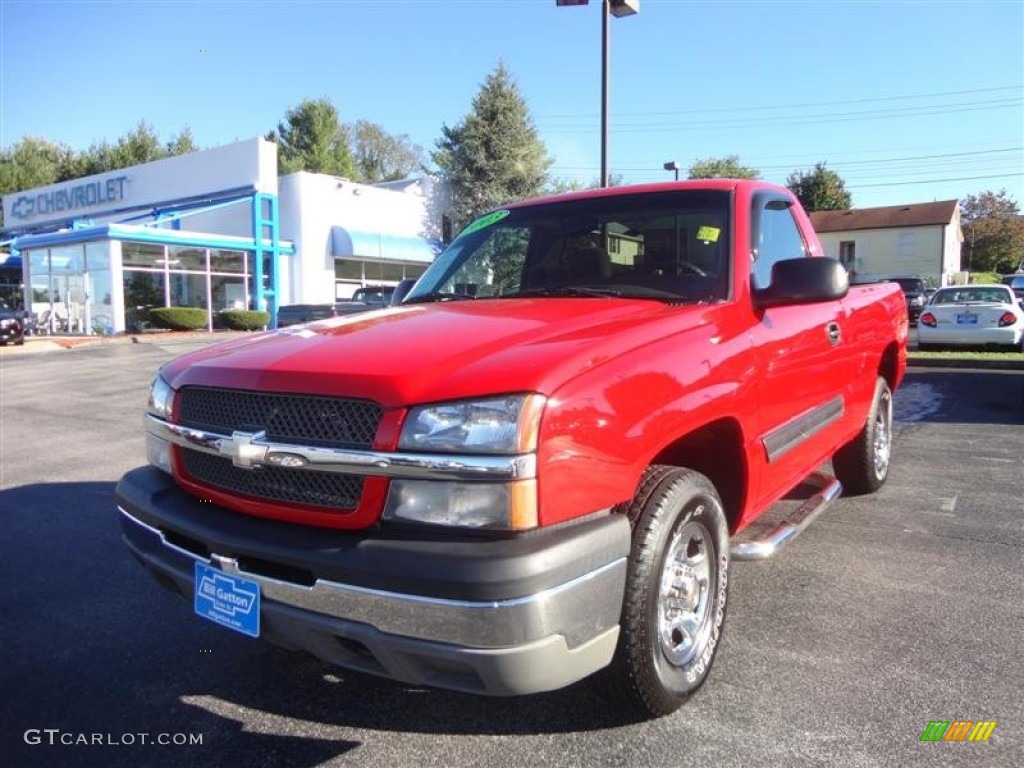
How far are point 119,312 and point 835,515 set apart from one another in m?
25.8

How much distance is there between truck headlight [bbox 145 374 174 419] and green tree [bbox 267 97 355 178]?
56492mm

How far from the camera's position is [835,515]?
507 cm

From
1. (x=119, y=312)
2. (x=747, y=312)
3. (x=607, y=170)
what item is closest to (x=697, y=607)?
(x=747, y=312)

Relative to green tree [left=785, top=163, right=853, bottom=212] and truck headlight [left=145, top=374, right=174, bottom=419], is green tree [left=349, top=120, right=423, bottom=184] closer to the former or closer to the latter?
green tree [left=785, top=163, right=853, bottom=212]

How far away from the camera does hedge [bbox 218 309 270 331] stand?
88.4ft

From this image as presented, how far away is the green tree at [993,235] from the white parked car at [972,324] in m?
59.3

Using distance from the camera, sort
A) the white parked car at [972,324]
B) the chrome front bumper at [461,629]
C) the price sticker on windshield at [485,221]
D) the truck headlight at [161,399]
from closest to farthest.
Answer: the chrome front bumper at [461,629], the truck headlight at [161,399], the price sticker on windshield at [485,221], the white parked car at [972,324]

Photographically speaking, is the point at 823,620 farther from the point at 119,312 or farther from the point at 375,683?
the point at 119,312

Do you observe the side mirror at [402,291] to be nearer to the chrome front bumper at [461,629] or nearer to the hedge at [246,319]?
the chrome front bumper at [461,629]

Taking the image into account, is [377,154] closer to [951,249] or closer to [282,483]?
[951,249]

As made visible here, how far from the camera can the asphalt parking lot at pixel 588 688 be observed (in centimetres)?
254

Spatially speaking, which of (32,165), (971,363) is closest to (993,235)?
(971,363)

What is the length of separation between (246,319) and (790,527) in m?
25.8

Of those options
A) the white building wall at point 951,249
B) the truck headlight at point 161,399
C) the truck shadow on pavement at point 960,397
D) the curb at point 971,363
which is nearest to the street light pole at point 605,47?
the truck shadow on pavement at point 960,397
